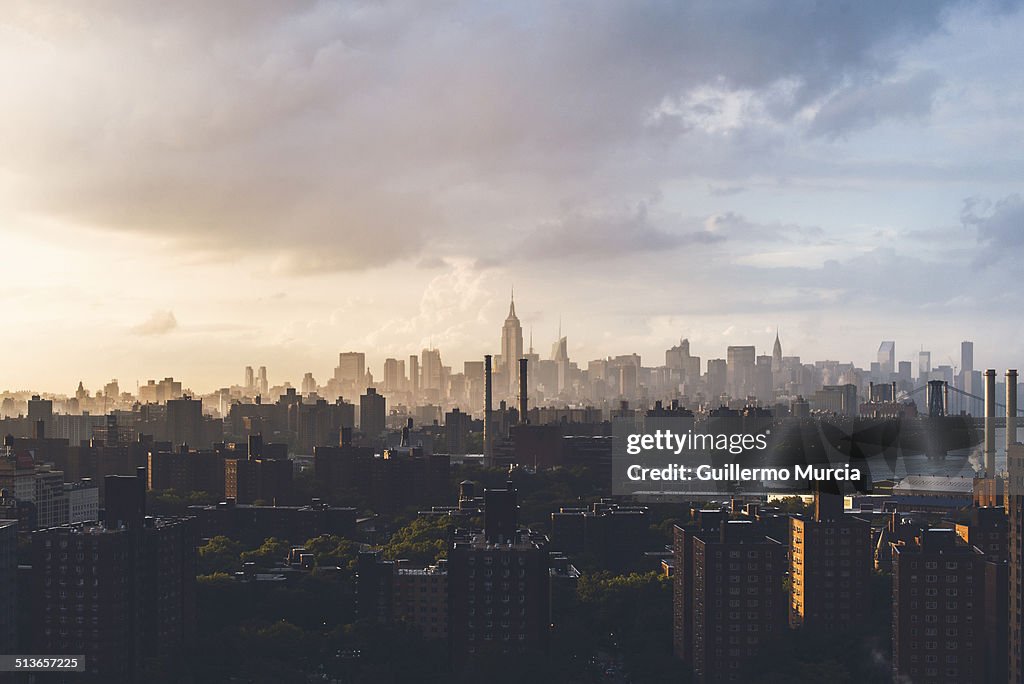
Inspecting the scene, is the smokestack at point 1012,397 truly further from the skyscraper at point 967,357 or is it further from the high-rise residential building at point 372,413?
the high-rise residential building at point 372,413

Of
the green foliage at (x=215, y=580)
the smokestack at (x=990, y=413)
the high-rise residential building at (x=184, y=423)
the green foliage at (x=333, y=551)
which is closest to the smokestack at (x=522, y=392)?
the high-rise residential building at (x=184, y=423)

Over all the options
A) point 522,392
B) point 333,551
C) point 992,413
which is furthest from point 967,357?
point 333,551

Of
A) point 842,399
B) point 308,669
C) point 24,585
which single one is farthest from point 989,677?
point 842,399

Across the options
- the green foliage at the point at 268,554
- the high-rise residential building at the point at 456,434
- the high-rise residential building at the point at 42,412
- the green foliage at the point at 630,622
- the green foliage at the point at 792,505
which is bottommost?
the green foliage at the point at 630,622

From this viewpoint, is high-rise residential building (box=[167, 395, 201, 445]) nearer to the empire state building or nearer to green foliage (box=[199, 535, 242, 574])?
the empire state building

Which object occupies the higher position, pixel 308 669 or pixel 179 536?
pixel 179 536

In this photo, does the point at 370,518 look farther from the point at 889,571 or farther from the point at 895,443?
the point at 895,443
